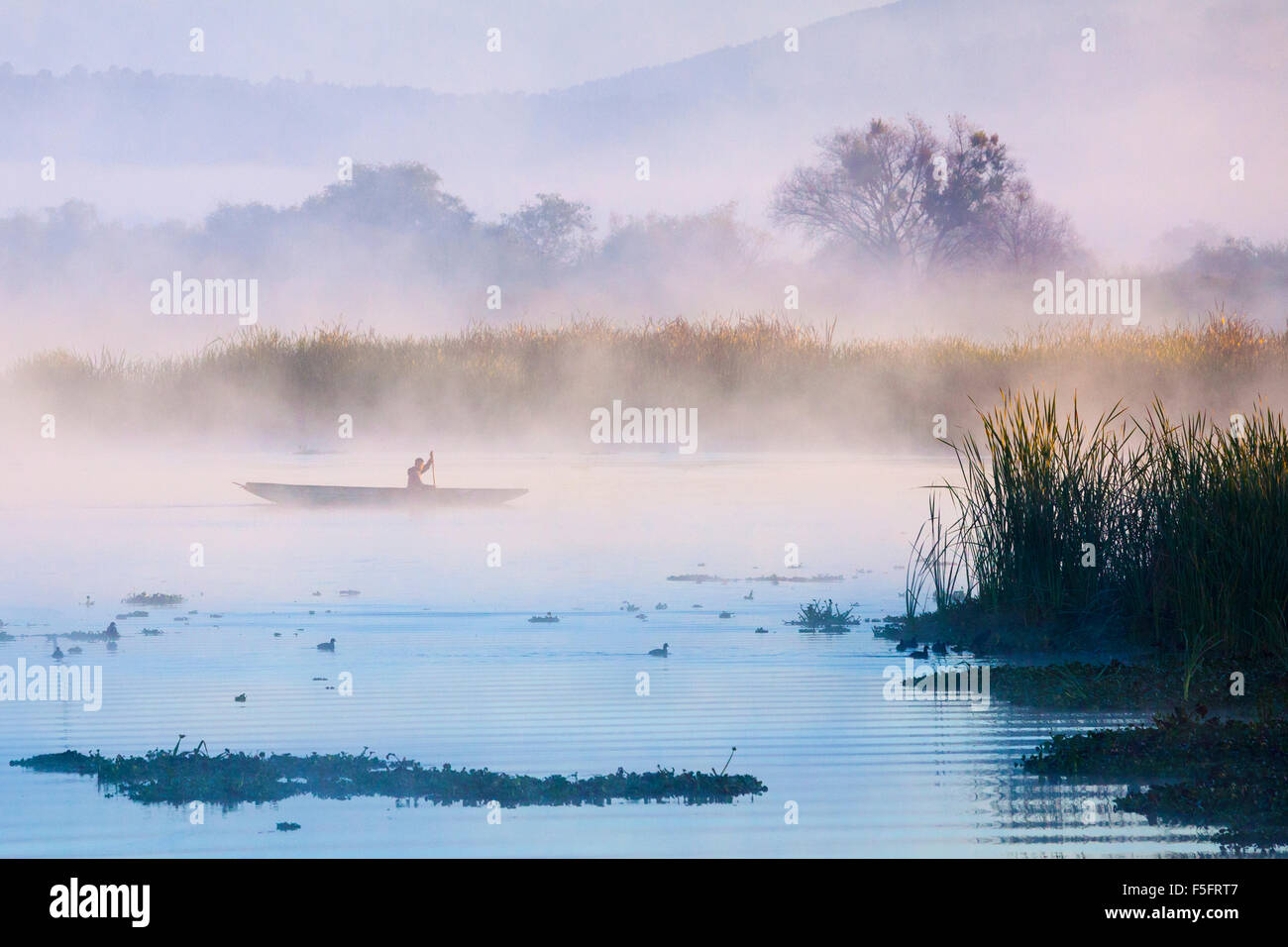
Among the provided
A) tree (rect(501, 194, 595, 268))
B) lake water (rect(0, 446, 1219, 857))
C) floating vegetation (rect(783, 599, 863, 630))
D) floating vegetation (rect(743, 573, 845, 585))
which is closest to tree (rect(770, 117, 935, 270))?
tree (rect(501, 194, 595, 268))

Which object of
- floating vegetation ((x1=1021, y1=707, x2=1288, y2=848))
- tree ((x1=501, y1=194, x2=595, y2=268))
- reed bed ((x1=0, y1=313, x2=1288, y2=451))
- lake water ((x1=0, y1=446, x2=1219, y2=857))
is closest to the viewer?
lake water ((x1=0, y1=446, x2=1219, y2=857))

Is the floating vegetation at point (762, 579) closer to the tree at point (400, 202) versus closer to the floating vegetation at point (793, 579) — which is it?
the floating vegetation at point (793, 579)

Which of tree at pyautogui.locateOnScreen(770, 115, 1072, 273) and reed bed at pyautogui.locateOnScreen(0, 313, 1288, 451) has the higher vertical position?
tree at pyautogui.locateOnScreen(770, 115, 1072, 273)

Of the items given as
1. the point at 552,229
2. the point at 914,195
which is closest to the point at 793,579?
the point at 914,195

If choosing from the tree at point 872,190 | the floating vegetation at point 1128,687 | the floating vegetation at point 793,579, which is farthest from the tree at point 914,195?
the floating vegetation at point 1128,687

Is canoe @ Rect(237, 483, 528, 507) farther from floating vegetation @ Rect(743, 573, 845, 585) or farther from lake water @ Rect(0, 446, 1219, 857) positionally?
floating vegetation @ Rect(743, 573, 845, 585)

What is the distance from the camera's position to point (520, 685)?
11.1m

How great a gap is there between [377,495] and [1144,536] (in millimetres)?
13693

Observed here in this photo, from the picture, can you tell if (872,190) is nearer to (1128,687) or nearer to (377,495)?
(377,495)

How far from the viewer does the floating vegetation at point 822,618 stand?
45.4 ft

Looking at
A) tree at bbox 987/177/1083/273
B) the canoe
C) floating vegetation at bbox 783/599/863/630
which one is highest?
tree at bbox 987/177/1083/273

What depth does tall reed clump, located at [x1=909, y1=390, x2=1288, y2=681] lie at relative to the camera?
11.5 metres

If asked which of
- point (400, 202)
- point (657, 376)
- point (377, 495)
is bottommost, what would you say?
point (377, 495)

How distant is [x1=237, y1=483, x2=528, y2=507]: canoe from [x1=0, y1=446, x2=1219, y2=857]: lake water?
31 centimetres
